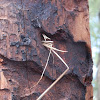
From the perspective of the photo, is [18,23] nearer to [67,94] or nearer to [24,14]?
[24,14]

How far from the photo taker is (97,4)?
6.69 meters

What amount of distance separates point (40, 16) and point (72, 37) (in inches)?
9.1

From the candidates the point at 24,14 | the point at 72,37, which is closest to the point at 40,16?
the point at 24,14

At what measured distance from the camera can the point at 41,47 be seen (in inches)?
45.1

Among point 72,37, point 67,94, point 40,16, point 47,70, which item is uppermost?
point 40,16

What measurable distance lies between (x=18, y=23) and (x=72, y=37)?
34 centimetres

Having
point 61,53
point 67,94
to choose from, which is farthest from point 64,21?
point 67,94

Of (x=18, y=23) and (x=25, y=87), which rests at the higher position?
(x=18, y=23)

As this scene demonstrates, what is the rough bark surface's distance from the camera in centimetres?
108

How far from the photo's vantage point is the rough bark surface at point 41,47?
1.08 meters

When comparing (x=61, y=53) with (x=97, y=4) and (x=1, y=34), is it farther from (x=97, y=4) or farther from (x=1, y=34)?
(x=97, y=4)

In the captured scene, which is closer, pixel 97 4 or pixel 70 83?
pixel 70 83

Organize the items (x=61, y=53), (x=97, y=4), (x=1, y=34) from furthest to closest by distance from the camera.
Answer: (x=97, y=4), (x=61, y=53), (x=1, y=34)

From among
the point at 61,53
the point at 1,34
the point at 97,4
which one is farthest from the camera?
the point at 97,4
